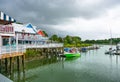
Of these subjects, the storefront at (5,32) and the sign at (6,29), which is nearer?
→ the sign at (6,29)

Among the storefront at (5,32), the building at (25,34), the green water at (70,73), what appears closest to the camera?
the green water at (70,73)

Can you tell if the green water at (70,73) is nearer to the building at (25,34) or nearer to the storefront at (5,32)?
the storefront at (5,32)

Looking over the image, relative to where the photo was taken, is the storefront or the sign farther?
the storefront

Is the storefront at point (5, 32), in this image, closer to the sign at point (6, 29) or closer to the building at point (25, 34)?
the sign at point (6, 29)

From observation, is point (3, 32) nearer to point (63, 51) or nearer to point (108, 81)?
point (108, 81)

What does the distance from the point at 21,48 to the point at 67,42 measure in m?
82.0

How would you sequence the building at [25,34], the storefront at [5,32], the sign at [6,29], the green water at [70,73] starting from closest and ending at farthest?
the green water at [70,73]
the sign at [6,29]
the storefront at [5,32]
the building at [25,34]

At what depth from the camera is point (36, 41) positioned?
5581 cm

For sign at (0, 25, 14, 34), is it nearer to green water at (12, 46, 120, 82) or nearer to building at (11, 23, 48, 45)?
green water at (12, 46, 120, 82)

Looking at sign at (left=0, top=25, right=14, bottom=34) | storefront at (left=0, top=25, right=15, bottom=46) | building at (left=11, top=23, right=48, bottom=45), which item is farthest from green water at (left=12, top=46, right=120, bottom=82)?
building at (left=11, top=23, right=48, bottom=45)

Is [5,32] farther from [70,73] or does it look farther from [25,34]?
[25,34]

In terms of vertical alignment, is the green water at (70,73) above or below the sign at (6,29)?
below

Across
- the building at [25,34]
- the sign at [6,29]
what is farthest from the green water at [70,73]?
the building at [25,34]

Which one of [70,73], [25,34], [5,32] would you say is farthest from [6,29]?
[25,34]
